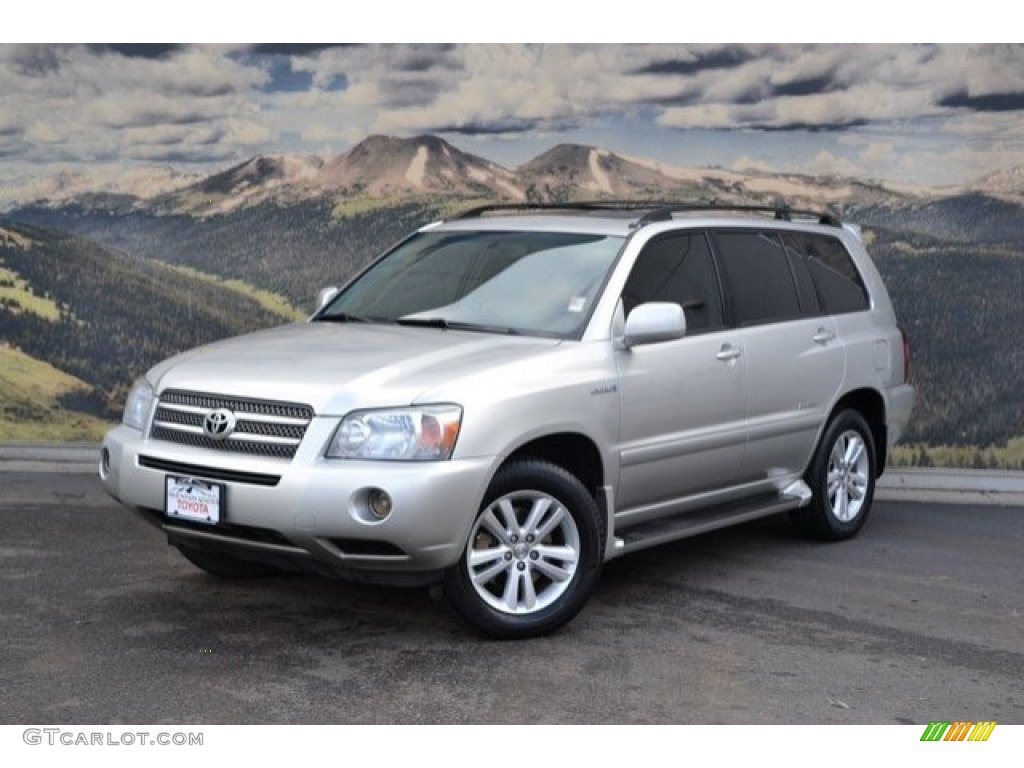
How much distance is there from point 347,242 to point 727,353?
17.3 feet

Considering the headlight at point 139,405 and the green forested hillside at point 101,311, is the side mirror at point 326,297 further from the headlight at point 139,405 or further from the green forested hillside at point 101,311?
the green forested hillside at point 101,311

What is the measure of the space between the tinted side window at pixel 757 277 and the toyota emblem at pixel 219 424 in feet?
8.77

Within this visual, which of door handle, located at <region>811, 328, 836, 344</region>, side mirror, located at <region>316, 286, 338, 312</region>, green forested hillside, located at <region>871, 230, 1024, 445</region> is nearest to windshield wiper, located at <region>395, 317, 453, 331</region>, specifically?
side mirror, located at <region>316, 286, 338, 312</region>

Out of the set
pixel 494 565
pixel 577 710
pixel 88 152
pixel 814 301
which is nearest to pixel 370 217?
pixel 88 152

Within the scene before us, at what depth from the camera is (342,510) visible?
5.81 metres

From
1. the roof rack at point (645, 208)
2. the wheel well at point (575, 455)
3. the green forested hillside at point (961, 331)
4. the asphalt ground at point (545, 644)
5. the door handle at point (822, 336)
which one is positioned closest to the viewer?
the asphalt ground at point (545, 644)

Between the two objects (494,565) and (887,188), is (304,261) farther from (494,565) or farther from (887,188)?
(494,565)

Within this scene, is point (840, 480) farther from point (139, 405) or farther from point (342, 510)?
point (139, 405)

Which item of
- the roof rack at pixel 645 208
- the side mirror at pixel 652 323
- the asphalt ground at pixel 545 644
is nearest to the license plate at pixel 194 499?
the asphalt ground at pixel 545 644

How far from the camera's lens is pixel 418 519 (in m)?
5.82

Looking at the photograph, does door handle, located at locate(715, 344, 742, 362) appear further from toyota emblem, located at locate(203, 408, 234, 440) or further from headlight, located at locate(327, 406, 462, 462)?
toyota emblem, located at locate(203, 408, 234, 440)

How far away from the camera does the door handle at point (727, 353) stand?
7344mm

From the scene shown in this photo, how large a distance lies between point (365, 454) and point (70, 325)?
6204mm

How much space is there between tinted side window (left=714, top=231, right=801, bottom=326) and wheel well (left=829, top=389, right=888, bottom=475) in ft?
2.40
